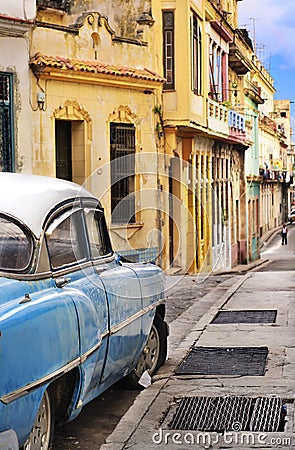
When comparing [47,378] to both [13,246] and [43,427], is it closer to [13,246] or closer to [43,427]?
[43,427]

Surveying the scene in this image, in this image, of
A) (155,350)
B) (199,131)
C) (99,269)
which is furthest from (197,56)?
(99,269)

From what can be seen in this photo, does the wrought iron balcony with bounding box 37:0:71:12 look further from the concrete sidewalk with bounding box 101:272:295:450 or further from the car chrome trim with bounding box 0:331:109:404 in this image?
the car chrome trim with bounding box 0:331:109:404

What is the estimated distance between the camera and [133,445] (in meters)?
6.29

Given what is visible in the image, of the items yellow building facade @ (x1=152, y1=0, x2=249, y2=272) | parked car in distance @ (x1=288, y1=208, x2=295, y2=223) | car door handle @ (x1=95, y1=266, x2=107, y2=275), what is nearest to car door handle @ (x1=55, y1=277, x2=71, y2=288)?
car door handle @ (x1=95, y1=266, x2=107, y2=275)

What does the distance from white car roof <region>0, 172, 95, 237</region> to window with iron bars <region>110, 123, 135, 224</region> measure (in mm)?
12278

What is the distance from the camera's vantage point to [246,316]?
40.6 ft

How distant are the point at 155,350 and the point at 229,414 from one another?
1727mm

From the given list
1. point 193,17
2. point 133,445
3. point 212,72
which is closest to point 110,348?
point 133,445

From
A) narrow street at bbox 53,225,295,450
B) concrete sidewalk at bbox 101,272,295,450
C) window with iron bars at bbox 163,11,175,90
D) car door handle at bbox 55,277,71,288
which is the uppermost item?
window with iron bars at bbox 163,11,175,90

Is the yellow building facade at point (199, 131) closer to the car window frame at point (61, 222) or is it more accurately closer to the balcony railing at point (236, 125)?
the balcony railing at point (236, 125)

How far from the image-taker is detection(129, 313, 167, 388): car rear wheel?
8.34 meters

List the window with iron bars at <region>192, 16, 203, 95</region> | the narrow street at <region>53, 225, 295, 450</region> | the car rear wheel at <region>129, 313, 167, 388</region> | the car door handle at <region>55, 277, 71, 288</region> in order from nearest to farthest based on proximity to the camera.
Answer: the car door handle at <region>55, 277, 71, 288</region> → the narrow street at <region>53, 225, 295, 450</region> → the car rear wheel at <region>129, 313, 167, 388</region> → the window with iron bars at <region>192, 16, 203, 95</region>

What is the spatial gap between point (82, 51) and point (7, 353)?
13582 mm

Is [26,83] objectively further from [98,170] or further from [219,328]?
[219,328]
